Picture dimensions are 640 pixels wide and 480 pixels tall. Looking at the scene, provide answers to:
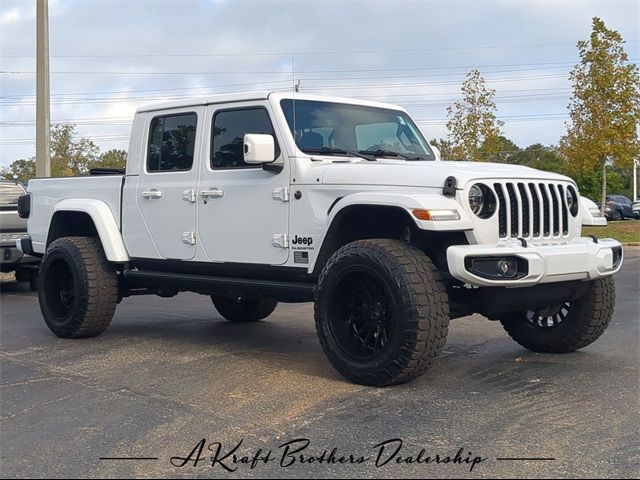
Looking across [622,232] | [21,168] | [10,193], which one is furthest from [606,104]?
[21,168]

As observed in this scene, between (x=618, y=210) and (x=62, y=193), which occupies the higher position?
(x=62, y=193)

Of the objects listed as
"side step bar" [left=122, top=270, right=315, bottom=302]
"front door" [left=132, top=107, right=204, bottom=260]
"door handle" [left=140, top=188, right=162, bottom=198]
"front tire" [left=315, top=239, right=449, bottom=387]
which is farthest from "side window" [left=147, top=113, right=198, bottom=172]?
"front tire" [left=315, top=239, right=449, bottom=387]

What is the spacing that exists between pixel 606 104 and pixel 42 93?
1710 cm

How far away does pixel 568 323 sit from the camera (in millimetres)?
6148

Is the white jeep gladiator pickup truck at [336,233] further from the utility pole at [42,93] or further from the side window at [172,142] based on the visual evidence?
the utility pole at [42,93]

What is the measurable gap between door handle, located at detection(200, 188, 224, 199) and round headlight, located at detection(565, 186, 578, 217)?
263 centimetres

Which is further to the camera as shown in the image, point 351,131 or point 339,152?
point 351,131

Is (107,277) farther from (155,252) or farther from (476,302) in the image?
(476,302)

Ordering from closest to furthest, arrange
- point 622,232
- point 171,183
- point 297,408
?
1. point 297,408
2. point 171,183
3. point 622,232

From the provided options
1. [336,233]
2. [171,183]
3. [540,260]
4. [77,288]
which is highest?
[171,183]

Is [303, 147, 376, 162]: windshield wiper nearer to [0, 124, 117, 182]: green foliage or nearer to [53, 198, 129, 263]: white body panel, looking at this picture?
[53, 198, 129, 263]: white body panel

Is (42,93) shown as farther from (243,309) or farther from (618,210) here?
(618,210)

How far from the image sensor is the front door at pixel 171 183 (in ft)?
21.5

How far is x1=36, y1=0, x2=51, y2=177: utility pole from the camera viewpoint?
1519cm
